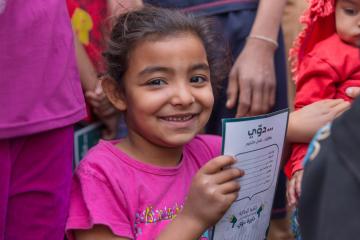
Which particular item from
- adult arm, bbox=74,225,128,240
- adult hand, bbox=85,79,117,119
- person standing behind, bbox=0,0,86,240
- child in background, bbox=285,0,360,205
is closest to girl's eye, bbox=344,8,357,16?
child in background, bbox=285,0,360,205

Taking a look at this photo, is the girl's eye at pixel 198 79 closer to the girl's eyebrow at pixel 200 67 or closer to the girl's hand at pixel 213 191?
the girl's eyebrow at pixel 200 67

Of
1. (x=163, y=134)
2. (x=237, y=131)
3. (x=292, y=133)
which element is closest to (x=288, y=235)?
(x=292, y=133)

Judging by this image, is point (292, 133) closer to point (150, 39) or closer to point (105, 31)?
point (150, 39)

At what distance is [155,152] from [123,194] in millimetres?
174

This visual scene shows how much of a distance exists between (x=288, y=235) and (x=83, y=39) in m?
1.11

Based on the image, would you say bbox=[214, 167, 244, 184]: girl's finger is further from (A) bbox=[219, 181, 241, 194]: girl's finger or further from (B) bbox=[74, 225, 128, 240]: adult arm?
(B) bbox=[74, 225, 128, 240]: adult arm

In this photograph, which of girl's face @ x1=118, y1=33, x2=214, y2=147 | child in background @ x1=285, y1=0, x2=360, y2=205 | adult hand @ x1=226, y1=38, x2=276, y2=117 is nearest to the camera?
girl's face @ x1=118, y1=33, x2=214, y2=147

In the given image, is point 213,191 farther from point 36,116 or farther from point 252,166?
point 36,116

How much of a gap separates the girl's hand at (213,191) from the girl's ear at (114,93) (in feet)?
1.17

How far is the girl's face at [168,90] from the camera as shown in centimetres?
143

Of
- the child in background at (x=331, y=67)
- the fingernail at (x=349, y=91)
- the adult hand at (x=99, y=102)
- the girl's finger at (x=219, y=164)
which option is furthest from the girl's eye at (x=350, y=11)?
the adult hand at (x=99, y=102)

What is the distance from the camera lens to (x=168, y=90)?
1423 millimetres

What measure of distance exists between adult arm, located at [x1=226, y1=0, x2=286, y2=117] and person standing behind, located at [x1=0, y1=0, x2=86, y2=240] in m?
0.49

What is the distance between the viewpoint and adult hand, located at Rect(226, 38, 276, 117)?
179cm
